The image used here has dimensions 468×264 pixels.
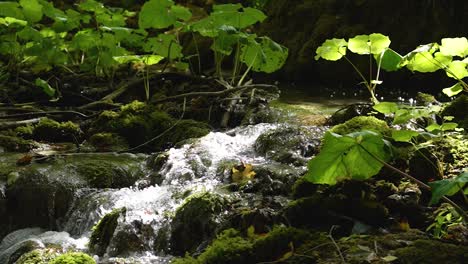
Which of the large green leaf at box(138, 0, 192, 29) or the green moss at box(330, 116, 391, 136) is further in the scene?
the large green leaf at box(138, 0, 192, 29)

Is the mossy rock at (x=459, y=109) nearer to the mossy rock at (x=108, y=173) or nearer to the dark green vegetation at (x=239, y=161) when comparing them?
the dark green vegetation at (x=239, y=161)

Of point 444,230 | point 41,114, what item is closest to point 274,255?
point 444,230

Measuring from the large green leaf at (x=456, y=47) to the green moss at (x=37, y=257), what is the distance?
287cm

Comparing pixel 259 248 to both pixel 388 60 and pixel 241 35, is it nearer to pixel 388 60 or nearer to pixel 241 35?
pixel 388 60

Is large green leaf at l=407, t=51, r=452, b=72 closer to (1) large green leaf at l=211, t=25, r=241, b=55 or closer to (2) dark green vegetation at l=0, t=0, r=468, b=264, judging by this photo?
(2) dark green vegetation at l=0, t=0, r=468, b=264

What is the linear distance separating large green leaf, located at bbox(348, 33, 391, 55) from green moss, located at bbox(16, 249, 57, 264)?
8.98 feet

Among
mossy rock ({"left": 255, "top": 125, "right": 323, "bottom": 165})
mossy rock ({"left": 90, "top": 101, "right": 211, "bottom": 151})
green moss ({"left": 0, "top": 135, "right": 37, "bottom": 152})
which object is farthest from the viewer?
mossy rock ({"left": 90, "top": 101, "right": 211, "bottom": 151})

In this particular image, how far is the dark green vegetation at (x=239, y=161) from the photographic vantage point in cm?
248

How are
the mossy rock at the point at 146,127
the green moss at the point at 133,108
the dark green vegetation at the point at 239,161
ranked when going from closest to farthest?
the dark green vegetation at the point at 239,161
the mossy rock at the point at 146,127
the green moss at the point at 133,108

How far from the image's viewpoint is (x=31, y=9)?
6.29 metres

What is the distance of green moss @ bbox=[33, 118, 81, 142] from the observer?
525 centimetres

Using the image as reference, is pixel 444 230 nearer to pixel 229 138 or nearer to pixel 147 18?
pixel 229 138

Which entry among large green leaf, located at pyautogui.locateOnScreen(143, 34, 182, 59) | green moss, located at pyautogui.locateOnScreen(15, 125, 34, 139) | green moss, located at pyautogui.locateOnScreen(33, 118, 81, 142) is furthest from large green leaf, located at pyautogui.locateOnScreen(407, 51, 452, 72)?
green moss, located at pyautogui.locateOnScreen(15, 125, 34, 139)

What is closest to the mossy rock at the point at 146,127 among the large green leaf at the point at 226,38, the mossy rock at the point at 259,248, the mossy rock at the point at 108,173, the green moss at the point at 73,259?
the mossy rock at the point at 108,173
